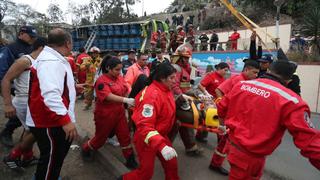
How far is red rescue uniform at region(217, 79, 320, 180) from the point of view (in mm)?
2445

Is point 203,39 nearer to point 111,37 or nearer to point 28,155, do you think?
point 111,37

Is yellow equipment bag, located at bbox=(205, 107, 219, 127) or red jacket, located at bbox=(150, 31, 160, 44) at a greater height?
red jacket, located at bbox=(150, 31, 160, 44)

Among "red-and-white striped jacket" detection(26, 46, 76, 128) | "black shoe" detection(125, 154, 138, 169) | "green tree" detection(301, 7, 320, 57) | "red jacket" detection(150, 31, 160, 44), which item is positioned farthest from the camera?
"red jacket" detection(150, 31, 160, 44)

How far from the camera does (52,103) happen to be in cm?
301

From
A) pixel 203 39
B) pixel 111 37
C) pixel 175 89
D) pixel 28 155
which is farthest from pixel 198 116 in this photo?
pixel 111 37

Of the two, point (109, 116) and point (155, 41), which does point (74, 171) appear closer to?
point (109, 116)

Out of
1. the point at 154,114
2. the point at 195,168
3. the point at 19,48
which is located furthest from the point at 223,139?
the point at 19,48

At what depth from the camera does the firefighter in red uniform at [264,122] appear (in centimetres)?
245

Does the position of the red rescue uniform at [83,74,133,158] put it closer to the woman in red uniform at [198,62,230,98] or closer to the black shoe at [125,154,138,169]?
the black shoe at [125,154,138,169]

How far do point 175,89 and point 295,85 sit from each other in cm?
289

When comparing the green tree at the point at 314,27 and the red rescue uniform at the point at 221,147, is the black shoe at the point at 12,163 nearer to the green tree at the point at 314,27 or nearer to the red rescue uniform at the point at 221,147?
the red rescue uniform at the point at 221,147

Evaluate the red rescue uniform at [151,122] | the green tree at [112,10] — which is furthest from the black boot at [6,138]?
the green tree at [112,10]

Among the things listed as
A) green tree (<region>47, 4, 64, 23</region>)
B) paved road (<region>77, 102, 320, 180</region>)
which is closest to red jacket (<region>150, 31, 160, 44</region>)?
paved road (<region>77, 102, 320, 180</region>)

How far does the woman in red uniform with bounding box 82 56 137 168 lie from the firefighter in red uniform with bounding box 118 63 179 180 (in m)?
1.02
